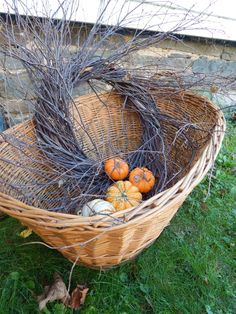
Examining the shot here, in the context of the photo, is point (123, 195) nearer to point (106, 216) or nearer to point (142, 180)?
point (142, 180)

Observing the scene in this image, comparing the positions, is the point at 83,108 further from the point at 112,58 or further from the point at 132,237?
the point at 132,237

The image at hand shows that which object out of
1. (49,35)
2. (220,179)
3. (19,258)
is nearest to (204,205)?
(220,179)

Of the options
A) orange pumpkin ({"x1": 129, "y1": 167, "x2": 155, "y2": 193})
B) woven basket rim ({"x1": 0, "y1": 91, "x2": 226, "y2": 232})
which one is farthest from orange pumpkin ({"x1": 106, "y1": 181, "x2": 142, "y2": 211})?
woven basket rim ({"x1": 0, "y1": 91, "x2": 226, "y2": 232})

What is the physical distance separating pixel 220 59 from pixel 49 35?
1244mm

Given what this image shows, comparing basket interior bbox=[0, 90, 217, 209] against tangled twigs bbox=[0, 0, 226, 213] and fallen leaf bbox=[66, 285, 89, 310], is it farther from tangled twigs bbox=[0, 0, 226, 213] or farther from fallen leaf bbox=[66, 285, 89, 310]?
fallen leaf bbox=[66, 285, 89, 310]

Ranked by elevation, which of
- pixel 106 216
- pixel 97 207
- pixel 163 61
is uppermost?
pixel 163 61

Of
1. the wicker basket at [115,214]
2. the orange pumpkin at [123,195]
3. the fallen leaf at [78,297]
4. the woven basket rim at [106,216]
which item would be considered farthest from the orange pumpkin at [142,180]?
the fallen leaf at [78,297]

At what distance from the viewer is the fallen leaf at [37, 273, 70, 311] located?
50.3 inches

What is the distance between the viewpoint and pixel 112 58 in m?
1.44

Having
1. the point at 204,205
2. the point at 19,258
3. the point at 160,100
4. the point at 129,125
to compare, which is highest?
the point at 160,100

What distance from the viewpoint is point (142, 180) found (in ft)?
4.50

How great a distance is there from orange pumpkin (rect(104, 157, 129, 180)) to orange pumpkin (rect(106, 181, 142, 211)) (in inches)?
1.7

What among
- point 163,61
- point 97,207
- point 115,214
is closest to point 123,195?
point 97,207

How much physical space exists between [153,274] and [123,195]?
0.40 metres
